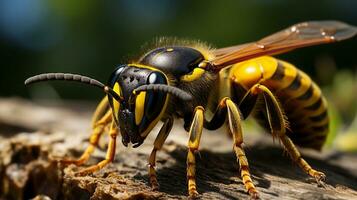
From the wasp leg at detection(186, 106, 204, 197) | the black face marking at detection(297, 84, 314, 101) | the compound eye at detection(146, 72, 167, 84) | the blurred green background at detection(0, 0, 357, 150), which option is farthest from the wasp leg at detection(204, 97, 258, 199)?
the blurred green background at detection(0, 0, 357, 150)

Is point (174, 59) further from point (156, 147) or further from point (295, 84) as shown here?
point (295, 84)

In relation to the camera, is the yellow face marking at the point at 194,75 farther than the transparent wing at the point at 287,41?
No

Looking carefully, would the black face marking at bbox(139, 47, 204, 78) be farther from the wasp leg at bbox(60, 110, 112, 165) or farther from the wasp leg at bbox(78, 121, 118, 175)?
the wasp leg at bbox(60, 110, 112, 165)

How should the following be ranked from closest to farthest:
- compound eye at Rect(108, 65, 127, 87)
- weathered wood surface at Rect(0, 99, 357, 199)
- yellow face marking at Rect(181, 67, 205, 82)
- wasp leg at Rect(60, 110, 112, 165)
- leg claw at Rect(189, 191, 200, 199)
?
leg claw at Rect(189, 191, 200, 199)
weathered wood surface at Rect(0, 99, 357, 199)
compound eye at Rect(108, 65, 127, 87)
yellow face marking at Rect(181, 67, 205, 82)
wasp leg at Rect(60, 110, 112, 165)

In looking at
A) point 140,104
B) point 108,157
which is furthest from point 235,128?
point 108,157

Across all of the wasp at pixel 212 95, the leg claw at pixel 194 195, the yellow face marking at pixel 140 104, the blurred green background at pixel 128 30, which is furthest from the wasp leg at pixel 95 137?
the blurred green background at pixel 128 30

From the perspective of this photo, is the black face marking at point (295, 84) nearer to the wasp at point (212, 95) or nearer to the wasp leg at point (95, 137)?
the wasp at point (212, 95)

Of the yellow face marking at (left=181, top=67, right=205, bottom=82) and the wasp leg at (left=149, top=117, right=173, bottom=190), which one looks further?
the yellow face marking at (left=181, top=67, right=205, bottom=82)
